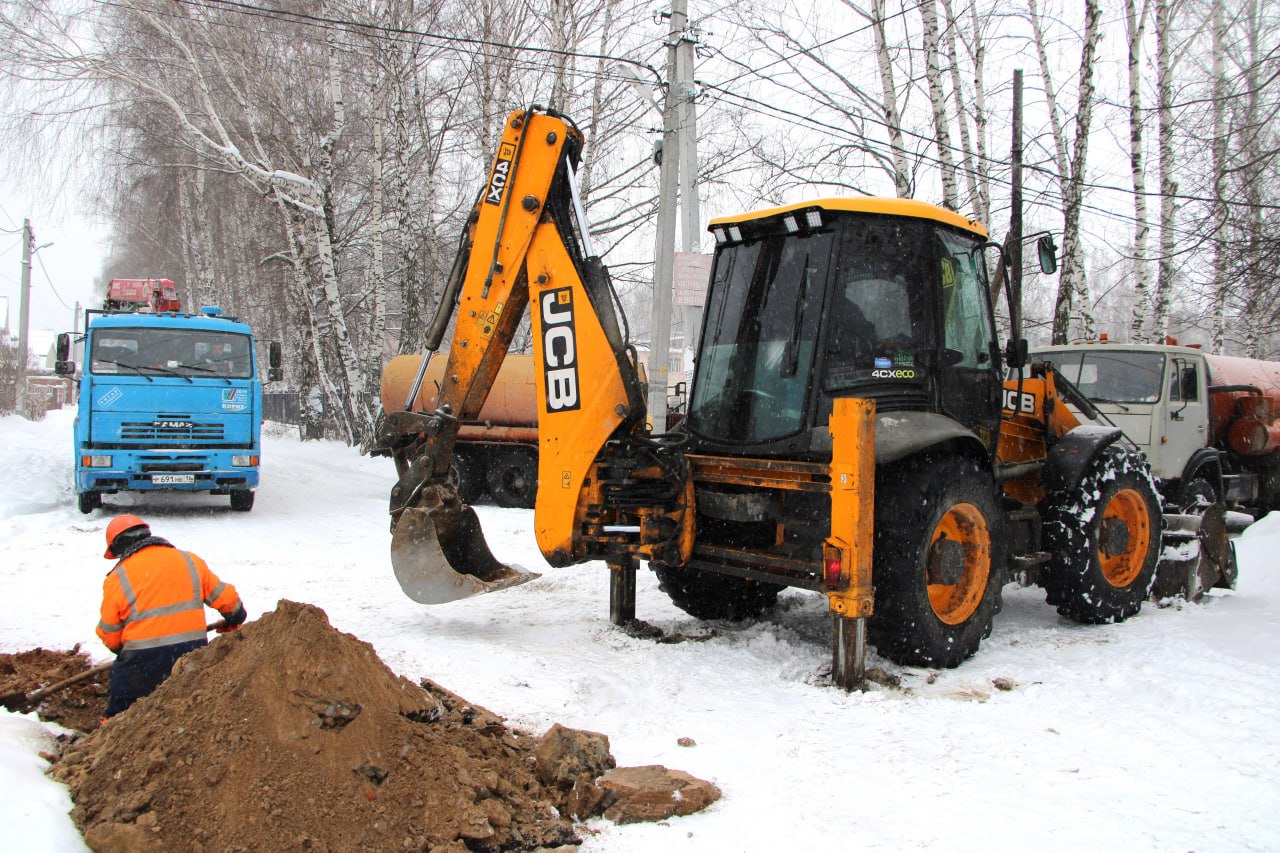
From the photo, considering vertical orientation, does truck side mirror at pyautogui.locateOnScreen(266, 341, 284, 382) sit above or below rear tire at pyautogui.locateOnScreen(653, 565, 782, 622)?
above

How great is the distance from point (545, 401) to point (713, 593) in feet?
6.18

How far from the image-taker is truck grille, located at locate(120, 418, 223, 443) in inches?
444

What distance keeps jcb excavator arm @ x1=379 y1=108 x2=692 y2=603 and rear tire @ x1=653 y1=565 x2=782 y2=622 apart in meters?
0.90

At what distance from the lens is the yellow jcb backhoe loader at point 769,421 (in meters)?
5.24

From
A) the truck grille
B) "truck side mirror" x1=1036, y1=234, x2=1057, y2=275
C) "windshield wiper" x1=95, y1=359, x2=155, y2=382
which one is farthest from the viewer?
"windshield wiper" x1=95, y1=359, x2=155, y2=382

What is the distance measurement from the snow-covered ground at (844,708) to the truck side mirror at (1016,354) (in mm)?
1843

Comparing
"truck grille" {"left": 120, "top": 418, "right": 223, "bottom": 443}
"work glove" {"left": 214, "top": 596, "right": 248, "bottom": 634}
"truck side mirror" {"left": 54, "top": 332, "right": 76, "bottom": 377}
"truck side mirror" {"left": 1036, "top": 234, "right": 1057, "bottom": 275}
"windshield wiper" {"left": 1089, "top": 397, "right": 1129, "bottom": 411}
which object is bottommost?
"work glove" {"left": 214, "top": 596, "right": 248, "bottom": 634}

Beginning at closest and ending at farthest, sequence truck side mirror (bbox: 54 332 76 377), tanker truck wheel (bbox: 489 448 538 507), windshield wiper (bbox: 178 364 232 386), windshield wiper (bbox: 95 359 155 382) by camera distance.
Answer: windshield wiper (bbox: 95 359 155 382)
windshield wiper (bbox: 178 364 232 386)
truck side mirror (bbox: 54 332 76 377)
tanker truck wheel (bbox: 489 448 538 507)

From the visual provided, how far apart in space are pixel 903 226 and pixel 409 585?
3.68 meters

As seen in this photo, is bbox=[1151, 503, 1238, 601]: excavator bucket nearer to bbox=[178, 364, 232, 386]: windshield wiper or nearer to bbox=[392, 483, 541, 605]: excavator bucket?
bbox=[392, 483, 541, 605]: excavator bucket

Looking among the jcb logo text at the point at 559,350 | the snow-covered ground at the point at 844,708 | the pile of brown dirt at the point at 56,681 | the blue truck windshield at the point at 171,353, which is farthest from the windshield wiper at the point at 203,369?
the jcb logo text at the point at 559,350

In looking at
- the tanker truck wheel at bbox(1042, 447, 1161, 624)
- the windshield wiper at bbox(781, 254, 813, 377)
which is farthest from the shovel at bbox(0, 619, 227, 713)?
the tanker truck wheel at bbox(1042, 447, 1161, 624)

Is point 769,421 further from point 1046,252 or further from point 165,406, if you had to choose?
point 165,406

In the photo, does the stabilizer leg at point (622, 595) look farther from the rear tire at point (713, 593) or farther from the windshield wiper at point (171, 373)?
the windshield wiper at point (171, 373)
